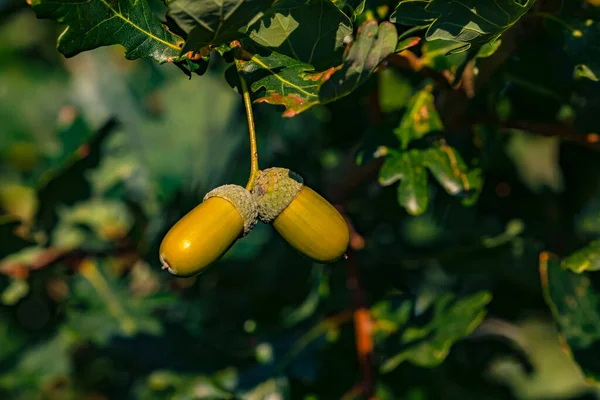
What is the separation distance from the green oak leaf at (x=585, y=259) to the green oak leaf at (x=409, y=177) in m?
0.34

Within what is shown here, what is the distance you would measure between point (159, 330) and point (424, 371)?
684 millimetres

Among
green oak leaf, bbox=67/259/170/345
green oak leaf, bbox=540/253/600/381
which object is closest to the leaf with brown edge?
green oak leaf, bbox=540/253/600/381

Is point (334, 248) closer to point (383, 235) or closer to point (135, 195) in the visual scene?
point (383, 235)

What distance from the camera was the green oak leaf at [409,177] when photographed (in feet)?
4.14

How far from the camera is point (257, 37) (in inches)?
39.5

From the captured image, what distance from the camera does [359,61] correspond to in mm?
935

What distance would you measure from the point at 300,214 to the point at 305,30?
0.25 m

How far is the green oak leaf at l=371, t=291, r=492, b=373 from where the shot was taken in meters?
1.43

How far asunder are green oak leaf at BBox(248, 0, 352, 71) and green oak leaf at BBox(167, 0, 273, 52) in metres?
0.06

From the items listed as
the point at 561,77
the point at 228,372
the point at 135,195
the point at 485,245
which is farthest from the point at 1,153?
the point at 561,77

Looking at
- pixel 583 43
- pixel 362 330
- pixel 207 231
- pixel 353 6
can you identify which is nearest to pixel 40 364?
pixel 362 330

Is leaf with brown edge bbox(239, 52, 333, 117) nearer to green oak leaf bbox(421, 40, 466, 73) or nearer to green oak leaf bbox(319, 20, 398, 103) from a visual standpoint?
green oak leaf bbox(319, 20, 398, 103)

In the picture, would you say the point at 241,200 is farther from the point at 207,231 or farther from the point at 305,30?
the point at 305,30

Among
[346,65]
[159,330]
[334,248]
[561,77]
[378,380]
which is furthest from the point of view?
[159,330]
